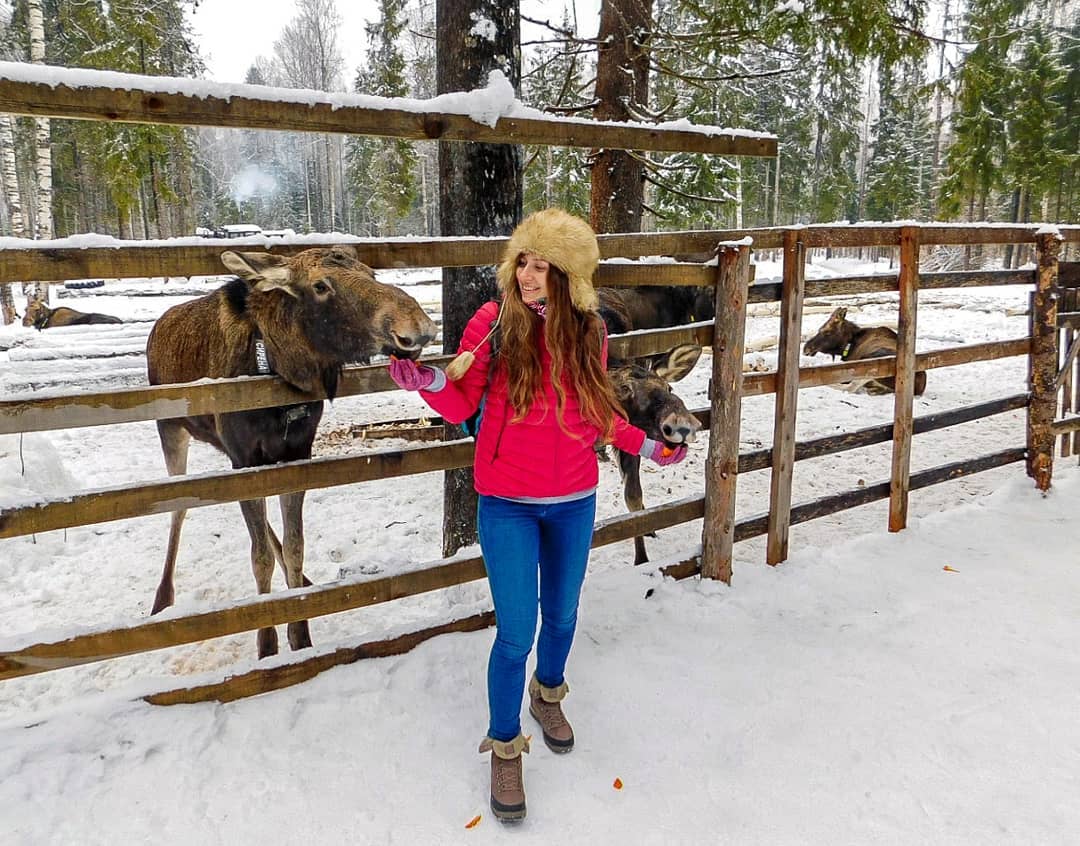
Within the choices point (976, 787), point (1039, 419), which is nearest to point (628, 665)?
point (976, 787)

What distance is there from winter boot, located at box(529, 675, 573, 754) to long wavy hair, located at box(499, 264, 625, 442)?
3.96 ft

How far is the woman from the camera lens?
2.55 m

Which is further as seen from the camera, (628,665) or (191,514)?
(191,514)

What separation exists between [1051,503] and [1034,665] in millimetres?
2937

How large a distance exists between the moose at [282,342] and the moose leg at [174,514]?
1 cm

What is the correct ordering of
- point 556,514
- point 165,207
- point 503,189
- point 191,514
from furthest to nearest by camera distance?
point 165,207
point 191,514
point 503,189
point 556,514

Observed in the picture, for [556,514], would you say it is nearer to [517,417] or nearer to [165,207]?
[517,417]

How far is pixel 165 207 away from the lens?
3092cm

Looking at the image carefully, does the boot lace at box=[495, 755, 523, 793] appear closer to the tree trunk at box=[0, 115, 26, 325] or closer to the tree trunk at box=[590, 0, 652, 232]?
the tree trunk at box=[590, 0, 652, 232]

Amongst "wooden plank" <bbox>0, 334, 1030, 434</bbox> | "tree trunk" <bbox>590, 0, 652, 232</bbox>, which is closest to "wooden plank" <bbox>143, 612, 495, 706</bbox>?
"wooden plank" <bbox>0, 334, 1030, 434</bbox>

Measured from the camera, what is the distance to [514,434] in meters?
2.59

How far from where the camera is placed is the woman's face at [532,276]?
2557 mm

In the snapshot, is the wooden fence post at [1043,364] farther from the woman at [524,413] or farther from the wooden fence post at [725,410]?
the woman at [524,413]

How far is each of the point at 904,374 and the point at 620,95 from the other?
4662mm
